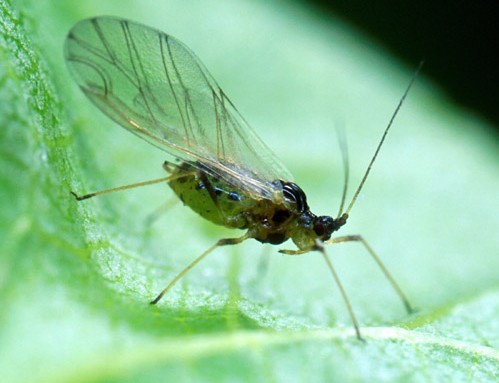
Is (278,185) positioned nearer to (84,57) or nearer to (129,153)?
(129,153)

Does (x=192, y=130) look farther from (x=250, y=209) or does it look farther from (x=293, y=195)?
(x=293, y=195)

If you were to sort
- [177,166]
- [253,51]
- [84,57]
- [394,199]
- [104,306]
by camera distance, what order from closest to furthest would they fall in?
[104,306] < [84,57] < [177,166] < [394,199] < [253,51]

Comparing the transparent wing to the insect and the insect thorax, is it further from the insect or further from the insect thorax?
the insect thorax

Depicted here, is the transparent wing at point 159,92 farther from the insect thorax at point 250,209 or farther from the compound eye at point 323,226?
the compound eye at point 323,226

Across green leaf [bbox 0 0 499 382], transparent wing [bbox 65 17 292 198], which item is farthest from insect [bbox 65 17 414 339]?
green leaf [bbox 0 0 499 382]

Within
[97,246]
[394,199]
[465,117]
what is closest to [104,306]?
[97,246]

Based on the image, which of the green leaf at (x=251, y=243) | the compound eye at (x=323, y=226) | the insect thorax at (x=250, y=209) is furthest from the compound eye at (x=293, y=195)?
the green leaf at (x=251, y=243)
